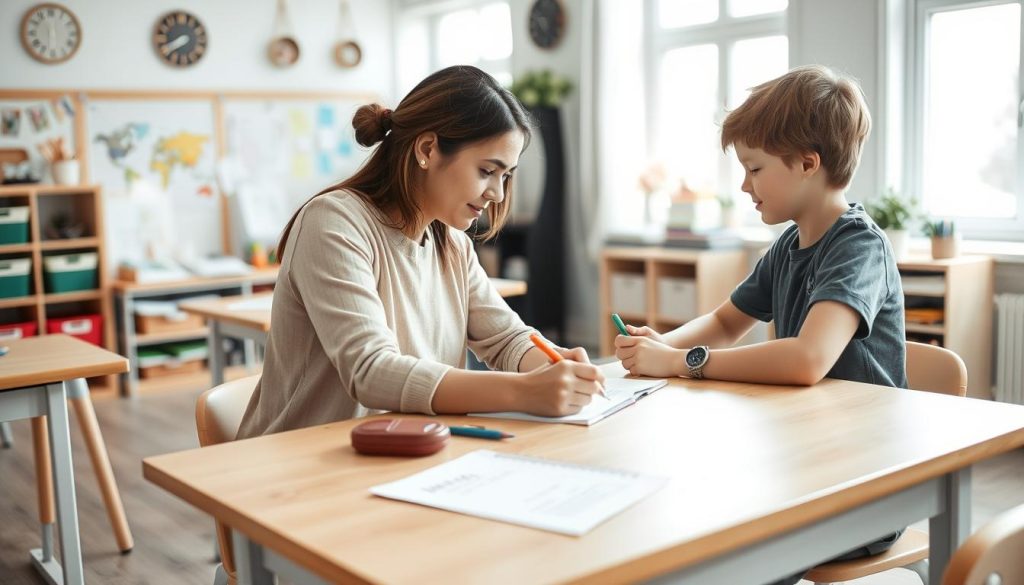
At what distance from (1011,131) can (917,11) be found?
24.5 inches

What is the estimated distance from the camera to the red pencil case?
3.93 feet

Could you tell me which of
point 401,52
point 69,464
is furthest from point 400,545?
point 401,52

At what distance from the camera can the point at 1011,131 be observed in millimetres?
4051

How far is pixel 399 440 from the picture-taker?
1198 millimetres

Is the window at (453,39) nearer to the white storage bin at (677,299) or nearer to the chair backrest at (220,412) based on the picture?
the white storage bin at (677,299)

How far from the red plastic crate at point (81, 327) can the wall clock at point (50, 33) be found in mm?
1333

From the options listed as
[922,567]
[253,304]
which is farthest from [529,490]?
[253,304]

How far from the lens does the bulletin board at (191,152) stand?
17.2ft

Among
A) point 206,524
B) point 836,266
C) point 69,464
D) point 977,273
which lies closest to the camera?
point 836,266

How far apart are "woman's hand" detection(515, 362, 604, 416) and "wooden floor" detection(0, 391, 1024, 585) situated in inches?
58.3

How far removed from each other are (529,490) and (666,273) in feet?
13.3

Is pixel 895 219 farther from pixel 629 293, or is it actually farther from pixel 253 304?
pixel 253 304

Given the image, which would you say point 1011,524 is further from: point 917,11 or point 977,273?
point 917,11

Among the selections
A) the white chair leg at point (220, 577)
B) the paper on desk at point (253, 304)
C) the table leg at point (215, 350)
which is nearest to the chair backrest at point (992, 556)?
the white chair leg at point (220, 577)
